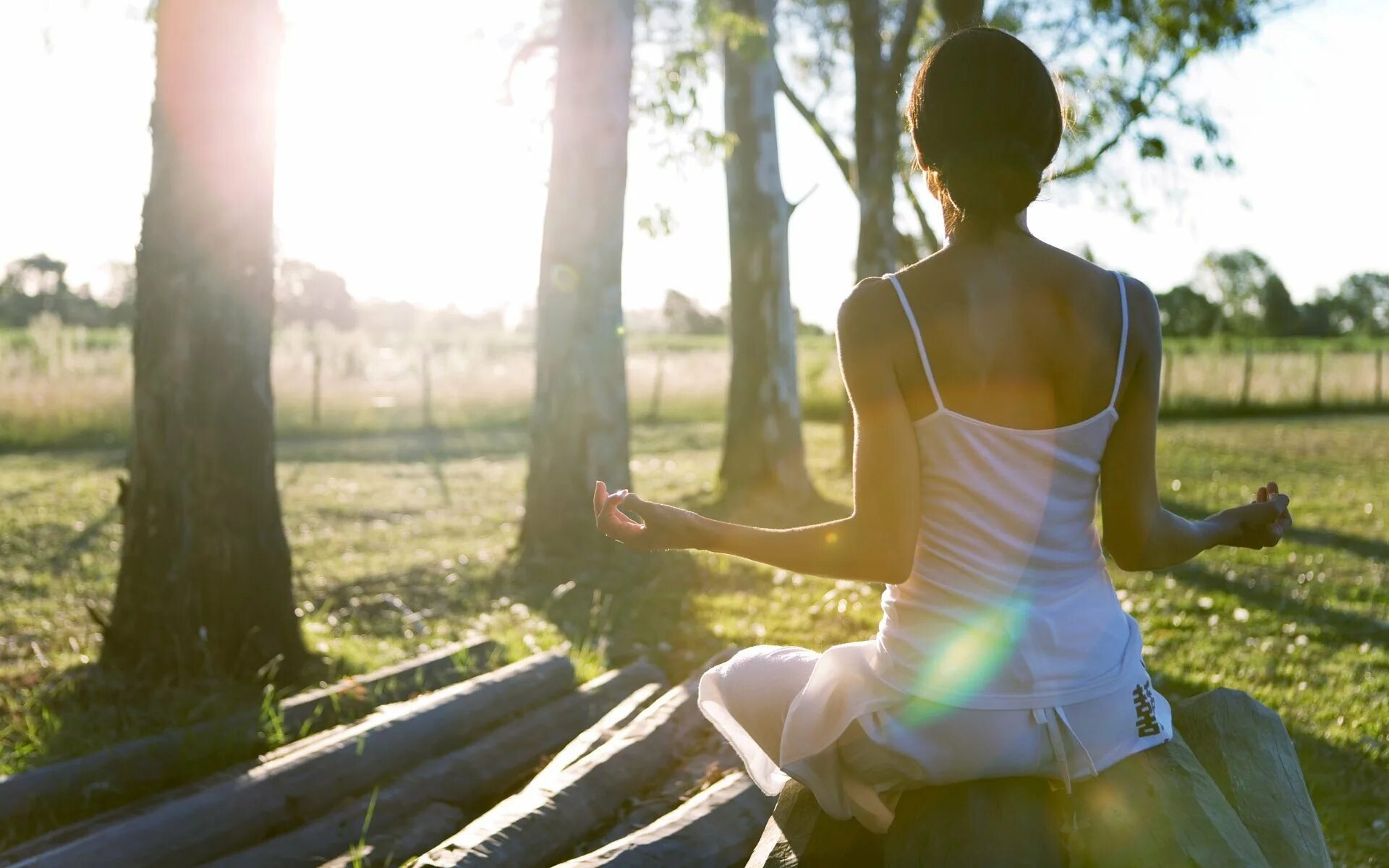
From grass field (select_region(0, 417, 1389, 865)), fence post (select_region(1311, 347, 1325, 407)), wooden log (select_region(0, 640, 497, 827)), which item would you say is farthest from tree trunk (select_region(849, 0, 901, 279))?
fence post (select_region(1311, 347, 1325, 407))

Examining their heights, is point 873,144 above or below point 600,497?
above

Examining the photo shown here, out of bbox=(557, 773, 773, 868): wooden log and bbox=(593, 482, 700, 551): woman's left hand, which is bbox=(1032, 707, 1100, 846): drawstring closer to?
bbox=(593, 482, 700, 551): woman's left hand

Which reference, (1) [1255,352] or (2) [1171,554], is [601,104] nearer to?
Result: (2) [1171,554]

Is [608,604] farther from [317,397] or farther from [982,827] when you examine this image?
[317,397]

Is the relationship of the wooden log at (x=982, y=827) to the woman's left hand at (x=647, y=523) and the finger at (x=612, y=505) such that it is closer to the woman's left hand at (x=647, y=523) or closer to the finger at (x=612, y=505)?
the woman's left hand at (x=647, y=523)

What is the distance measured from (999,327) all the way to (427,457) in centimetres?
1546

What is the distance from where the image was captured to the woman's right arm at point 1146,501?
7.40ft

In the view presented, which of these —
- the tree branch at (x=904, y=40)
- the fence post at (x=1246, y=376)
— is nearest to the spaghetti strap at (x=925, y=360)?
the tree branch at (x=904, y=40)

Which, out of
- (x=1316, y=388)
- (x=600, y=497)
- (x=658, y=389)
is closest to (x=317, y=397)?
(x=658, y=389)

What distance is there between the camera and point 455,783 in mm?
3893

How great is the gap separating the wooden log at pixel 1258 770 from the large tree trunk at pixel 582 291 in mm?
6311

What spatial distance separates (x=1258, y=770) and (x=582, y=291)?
6.76 m

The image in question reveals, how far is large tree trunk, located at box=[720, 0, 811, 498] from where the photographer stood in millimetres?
11586

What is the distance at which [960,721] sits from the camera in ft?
7.12
